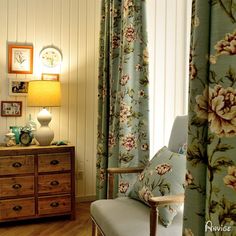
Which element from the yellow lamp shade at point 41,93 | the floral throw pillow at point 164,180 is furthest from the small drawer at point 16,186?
the floral throw pillow at point 164,180

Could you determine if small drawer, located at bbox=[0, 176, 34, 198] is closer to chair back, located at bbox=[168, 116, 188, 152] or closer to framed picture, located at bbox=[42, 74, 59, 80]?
framed picture, located at bbox=[42, 74, 59, 80]

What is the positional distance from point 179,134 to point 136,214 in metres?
0.63

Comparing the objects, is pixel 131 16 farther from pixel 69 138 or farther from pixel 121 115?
pixel 69 138

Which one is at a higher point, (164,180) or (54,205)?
(164,180)

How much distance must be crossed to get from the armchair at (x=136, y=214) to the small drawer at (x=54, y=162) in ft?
3.28

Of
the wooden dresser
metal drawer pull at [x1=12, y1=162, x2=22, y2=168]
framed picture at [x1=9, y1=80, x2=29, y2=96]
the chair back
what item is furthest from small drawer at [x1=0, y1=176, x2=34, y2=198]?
the chair back

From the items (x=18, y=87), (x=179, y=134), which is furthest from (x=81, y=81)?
(x=179, y=134)

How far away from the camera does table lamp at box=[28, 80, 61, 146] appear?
302 centimetres

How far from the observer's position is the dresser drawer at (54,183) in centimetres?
301

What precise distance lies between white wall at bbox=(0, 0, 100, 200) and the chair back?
1.72 m

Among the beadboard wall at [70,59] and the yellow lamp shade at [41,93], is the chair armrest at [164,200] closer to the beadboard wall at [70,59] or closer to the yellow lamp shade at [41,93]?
the beadboard wall at [70,59]

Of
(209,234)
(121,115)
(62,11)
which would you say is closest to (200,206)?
(209,234)

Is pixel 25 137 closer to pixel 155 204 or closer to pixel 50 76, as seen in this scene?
pixel 50 76

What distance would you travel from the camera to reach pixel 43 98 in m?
3.02
